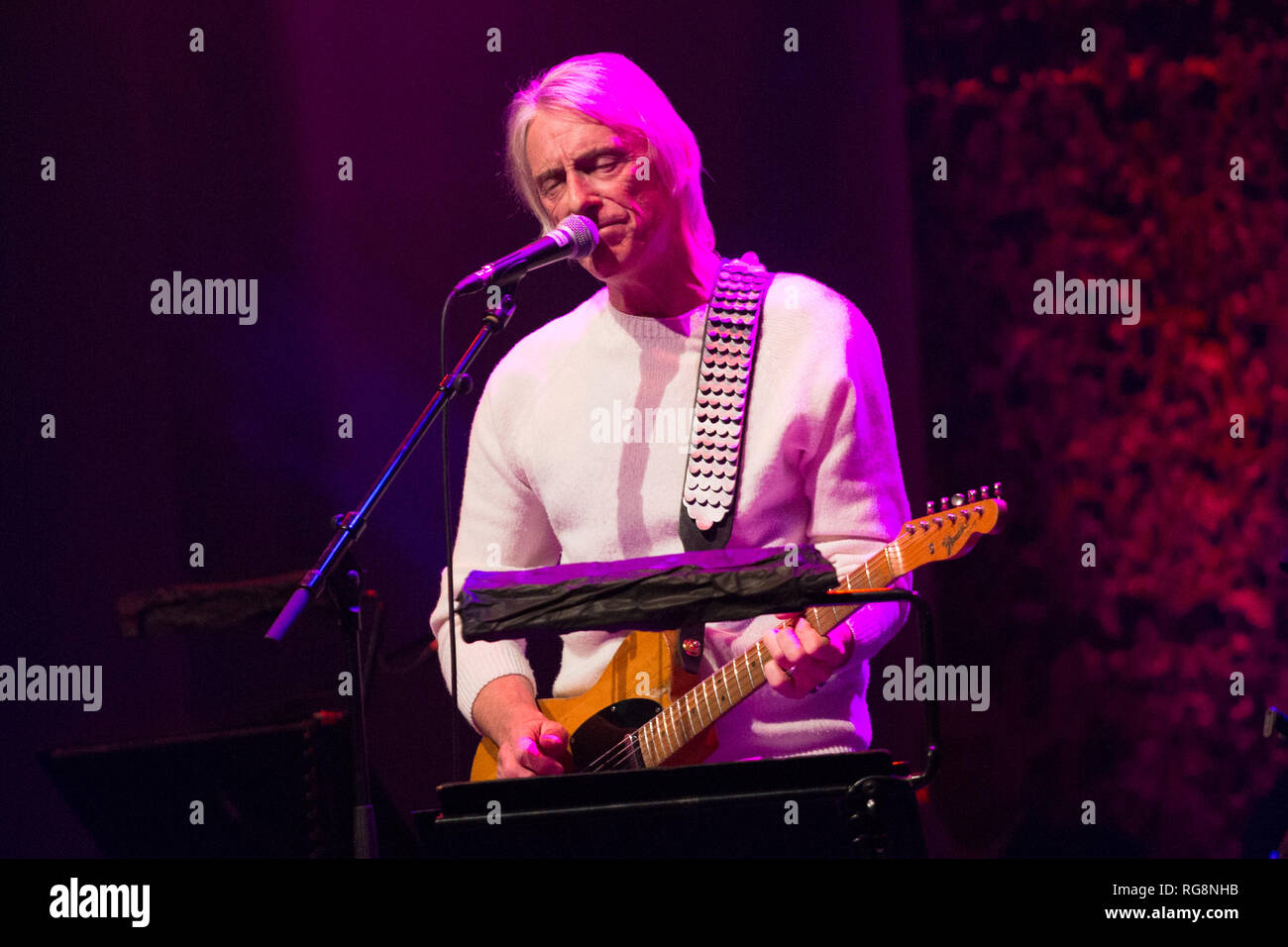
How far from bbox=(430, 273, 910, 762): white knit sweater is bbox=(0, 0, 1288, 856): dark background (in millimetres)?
407

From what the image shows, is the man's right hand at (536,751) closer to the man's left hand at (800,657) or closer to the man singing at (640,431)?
the man singing at (640,431)

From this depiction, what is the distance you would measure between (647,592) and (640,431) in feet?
2.33

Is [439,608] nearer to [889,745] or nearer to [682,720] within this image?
[682,720]

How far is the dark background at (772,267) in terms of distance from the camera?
9.85 feet

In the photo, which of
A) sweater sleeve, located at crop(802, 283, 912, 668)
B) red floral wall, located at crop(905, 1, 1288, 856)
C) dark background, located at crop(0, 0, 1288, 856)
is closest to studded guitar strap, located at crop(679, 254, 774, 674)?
sweater sleeve, located at crop(802, 283, 912, 668)

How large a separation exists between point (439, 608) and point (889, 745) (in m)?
1.07

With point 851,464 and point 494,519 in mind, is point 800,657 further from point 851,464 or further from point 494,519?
point 494,519

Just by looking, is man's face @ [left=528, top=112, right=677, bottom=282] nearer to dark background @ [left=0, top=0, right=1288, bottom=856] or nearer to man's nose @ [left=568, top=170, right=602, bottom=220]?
man's nose @ [left=568, top=170, right=602, bottom=220]

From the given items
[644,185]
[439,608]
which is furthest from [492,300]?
[439,608]

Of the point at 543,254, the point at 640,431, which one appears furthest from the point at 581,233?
the point at 640,431

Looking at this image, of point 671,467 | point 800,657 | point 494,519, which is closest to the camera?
point 800,657

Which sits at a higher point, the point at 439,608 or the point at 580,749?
the point at 439,608

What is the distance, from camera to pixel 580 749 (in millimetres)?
2434

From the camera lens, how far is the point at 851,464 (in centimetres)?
255
